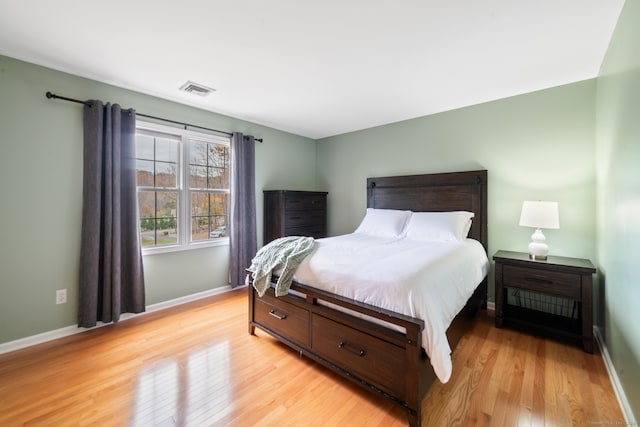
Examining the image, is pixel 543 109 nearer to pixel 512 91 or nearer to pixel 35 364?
pixel 512 91

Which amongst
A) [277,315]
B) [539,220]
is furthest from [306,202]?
[539,220]

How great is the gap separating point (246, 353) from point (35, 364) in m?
1.53

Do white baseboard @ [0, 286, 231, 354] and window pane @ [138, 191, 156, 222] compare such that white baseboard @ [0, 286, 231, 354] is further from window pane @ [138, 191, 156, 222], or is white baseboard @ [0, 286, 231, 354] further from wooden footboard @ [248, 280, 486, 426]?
wooden footboard @ [248, 280, 486, 426]

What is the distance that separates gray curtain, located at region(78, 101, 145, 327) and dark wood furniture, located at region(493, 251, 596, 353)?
3.59 meters

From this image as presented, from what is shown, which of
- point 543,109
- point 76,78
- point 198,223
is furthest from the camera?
point 198,223

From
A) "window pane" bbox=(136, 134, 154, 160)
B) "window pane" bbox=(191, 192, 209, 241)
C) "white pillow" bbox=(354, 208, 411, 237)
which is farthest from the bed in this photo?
"window pane" bbox=(136, 134, 154, 160)

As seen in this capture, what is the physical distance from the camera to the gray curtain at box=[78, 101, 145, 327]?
94.7 inches

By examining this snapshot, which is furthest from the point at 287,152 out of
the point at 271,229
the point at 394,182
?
the point at 394,182

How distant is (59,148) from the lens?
2.32 meters

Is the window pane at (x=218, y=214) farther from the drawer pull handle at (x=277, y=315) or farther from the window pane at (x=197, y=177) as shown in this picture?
the drawer pull handle at (x=277, y=315)

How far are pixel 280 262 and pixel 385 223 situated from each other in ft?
5.28

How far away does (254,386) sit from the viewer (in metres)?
1.71

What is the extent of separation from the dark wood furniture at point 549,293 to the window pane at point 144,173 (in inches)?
145

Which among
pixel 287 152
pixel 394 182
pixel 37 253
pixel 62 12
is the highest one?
pixel 62 12
